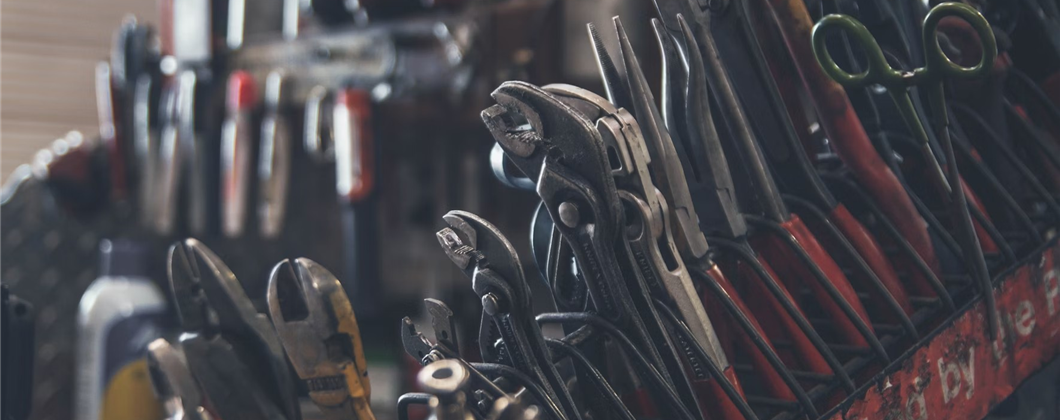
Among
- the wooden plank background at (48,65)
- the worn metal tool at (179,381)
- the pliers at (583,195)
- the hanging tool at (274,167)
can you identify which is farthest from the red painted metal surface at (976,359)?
the wooden plank background at (48,65)

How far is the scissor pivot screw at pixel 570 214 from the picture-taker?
1.67ft

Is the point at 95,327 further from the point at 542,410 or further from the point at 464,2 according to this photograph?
the point at 542,410

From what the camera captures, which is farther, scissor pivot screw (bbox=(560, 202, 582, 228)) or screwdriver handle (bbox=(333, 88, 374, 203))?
screwdriver handle (bbox=(333, 88, 374, 203))

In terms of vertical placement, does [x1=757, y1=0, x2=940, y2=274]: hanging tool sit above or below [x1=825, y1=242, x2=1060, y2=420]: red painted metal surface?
above

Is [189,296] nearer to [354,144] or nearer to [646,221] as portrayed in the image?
[646,221]

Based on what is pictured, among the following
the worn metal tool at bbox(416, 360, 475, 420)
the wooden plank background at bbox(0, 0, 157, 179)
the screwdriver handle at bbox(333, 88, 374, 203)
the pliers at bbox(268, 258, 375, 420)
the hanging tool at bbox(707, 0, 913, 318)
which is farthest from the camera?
the wooden plank background at bbox(0, 0, 157, 179)

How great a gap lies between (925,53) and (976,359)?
197 millimetres

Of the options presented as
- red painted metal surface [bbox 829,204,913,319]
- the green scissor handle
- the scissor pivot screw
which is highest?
the green scissor handle

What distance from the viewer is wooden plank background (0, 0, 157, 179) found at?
194 cm

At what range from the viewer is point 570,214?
0.51 meters

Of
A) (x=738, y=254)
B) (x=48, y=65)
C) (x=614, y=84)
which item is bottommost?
(x=738, y=254)

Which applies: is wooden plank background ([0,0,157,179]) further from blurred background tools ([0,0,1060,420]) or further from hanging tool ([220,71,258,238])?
blurred background tools ([0,0,1060,420])

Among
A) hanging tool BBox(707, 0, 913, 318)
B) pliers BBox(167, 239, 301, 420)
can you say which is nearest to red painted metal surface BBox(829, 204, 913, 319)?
hanging tool BBox(707, 0, 913, 318)

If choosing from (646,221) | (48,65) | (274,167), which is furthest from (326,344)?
(48,65)
